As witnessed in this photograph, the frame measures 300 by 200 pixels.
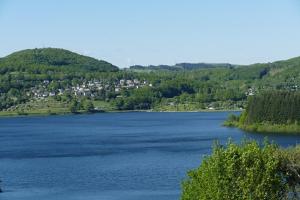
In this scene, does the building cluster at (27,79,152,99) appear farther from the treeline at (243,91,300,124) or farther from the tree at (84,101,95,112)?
the treeline at (243,91,300,124)

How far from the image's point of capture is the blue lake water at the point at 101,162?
3900 centimetres

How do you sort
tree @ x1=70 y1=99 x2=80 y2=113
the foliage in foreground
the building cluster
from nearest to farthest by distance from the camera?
1. the foliage in foreground
2. tree @ x1=70 y1=99 x2=80 y2=113
3. the building cluster

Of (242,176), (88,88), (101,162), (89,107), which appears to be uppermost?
(88,88)

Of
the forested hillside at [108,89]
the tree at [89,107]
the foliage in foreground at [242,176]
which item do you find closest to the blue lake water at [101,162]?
the foliage in foreground at [242,176]

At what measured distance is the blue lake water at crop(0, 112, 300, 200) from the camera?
39000 mm

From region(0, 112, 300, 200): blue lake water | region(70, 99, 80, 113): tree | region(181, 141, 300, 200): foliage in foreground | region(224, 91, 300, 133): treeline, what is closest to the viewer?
region(181, 141, 300, 200): foliage in foreground

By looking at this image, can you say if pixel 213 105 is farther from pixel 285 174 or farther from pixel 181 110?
pixel 285 174

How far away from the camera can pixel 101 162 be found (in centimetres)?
5353

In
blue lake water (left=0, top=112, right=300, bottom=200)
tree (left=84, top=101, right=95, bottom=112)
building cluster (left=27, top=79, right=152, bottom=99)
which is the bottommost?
blue lake water (left=0, top=112, right=300, bottom=200)

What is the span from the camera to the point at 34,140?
258ft

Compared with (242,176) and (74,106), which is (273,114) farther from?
(242,176)

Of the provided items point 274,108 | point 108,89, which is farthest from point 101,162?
point 108,89

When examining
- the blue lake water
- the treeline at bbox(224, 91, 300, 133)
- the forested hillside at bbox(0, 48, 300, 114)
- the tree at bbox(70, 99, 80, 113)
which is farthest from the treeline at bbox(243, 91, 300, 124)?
the tree at bbox(70, 99, 80, 113)

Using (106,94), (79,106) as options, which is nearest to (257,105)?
(79,106)
